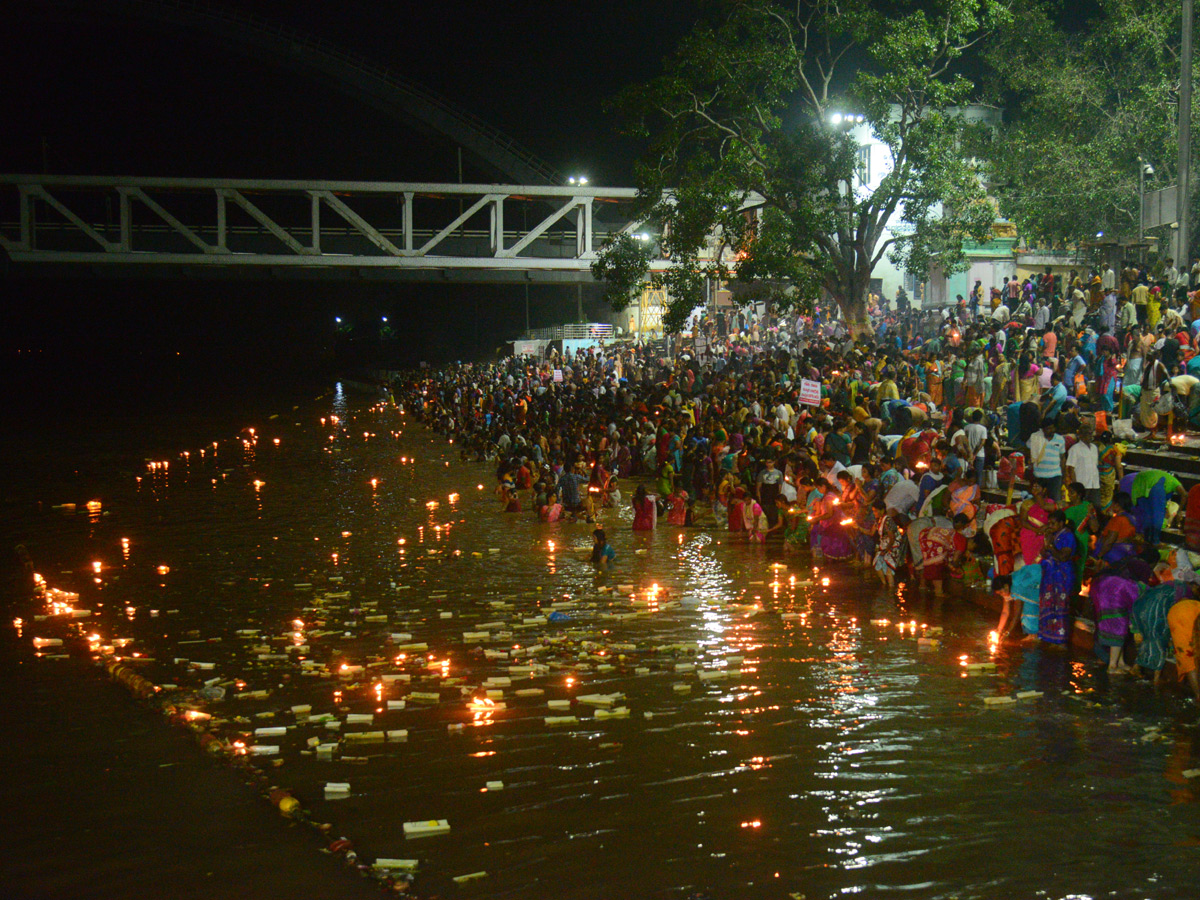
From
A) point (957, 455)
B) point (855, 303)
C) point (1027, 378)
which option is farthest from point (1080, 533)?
point (855, 303)

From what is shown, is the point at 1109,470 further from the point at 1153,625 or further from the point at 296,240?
the point at 296,240

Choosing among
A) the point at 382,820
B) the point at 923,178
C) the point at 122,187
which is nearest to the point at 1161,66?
the point at 923,178

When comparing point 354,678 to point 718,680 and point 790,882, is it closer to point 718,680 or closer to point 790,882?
point 718,680

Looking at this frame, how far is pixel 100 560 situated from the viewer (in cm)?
1762

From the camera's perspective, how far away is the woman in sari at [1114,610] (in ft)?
32.0

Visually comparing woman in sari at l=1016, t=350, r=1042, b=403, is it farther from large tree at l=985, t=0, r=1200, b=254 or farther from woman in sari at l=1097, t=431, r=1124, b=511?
large tree at l=985, t=0, r=1200, b=254

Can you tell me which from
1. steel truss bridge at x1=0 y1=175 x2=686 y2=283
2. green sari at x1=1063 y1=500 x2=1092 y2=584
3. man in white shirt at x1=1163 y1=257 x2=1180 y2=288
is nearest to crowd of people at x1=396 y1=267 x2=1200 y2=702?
green sari at x1=1063 y1=500 x2=1092 y2=584

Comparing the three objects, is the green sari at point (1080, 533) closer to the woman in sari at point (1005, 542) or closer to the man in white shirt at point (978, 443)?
the woman in sari at point (1005, 542)

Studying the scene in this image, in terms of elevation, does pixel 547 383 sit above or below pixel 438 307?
below

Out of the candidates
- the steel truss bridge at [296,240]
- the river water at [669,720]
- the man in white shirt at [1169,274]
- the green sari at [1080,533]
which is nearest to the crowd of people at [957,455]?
the green sari at [1080,533]

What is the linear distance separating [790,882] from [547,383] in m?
31.8

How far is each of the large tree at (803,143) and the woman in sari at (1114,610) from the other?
1683cm

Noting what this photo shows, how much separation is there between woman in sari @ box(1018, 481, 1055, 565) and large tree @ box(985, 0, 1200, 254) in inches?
986

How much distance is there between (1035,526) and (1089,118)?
1156 inches
